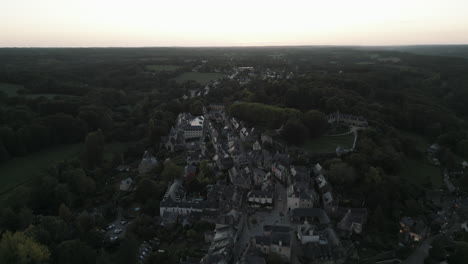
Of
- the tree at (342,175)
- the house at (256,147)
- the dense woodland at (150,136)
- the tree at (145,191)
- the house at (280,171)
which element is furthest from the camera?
the house at (256,147)

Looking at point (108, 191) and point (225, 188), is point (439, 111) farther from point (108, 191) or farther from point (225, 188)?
point (108, 191)

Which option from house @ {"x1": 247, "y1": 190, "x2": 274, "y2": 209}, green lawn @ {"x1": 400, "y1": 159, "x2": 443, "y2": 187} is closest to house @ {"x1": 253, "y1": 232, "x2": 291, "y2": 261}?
house @ {"x1": 247, "y1": 190, "x2": 274, "y2": 209}

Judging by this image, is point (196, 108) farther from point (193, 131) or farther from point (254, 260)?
point (254, 260)

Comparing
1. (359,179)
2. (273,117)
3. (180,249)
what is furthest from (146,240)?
(273,117)

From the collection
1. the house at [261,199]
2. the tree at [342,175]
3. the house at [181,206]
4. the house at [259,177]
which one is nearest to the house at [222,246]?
the house at [181,206]

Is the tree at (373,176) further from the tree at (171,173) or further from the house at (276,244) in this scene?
the tree at (171,173)
